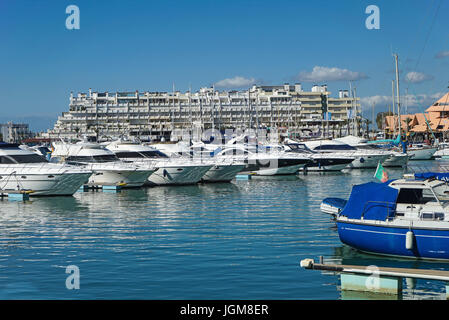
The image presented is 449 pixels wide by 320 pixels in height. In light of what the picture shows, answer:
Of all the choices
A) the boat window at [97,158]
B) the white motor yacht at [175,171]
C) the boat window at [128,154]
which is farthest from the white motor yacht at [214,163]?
the boat window at [97,158]

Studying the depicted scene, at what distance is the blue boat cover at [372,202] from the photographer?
16.7 metres

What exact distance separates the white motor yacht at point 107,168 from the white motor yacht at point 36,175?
16.5 ft

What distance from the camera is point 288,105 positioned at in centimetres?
17950

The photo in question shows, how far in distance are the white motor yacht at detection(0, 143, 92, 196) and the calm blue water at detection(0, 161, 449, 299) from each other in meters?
0.72

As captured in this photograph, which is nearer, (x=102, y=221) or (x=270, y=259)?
(x=270, y=259)

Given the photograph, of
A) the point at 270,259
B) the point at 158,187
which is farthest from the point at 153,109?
the point at 270,259

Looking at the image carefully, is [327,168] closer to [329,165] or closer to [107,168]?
[329,165]

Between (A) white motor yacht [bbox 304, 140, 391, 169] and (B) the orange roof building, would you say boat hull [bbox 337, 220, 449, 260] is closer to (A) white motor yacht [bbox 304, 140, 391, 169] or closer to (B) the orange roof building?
(A) white motor yacht [bbox 304, 140, 391, 169]

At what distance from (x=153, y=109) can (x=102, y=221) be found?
14832 cm

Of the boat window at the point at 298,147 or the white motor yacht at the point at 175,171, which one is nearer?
the white motor yacht at the point at 175,171

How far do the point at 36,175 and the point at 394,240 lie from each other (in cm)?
2285

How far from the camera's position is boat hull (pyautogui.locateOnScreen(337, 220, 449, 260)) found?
15820mm

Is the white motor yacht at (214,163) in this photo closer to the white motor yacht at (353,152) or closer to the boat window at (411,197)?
the white motor yacht at (353,152)
